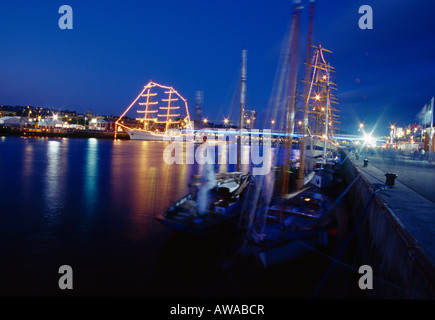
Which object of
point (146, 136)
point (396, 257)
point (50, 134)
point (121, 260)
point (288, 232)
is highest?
point (146, 136)

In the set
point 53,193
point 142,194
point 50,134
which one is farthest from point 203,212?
point 50,134

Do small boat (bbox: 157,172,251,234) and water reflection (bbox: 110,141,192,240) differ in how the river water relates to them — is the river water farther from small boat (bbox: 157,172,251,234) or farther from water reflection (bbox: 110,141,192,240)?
small boat (bbox: 157,172,251,234)

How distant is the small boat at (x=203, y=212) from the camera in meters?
7.97

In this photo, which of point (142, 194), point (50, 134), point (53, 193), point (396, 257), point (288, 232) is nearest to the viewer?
point (396, 257)

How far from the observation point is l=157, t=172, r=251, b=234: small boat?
797cm

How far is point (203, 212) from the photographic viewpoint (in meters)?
8.72

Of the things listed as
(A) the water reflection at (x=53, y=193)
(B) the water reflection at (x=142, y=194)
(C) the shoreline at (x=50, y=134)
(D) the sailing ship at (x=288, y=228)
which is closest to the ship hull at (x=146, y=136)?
(C) the shoreline at (x=50, y=134)

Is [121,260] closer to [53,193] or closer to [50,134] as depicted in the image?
[53,193]

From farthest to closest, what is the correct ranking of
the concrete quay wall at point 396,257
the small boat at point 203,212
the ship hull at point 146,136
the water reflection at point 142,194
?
1. the ship hull at point 146,136
2. the water reflection at point 142,194
3. the small boat at point 203,212
4. the concrete quay wall at point 396,257

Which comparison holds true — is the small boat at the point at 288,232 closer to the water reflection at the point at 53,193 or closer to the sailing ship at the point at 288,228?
the sailing ship at the point at 288,228

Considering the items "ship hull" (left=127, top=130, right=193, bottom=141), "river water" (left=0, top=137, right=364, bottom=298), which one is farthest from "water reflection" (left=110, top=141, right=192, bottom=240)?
"ship hull" (left=127, top=130, right=193, bottom=141)
